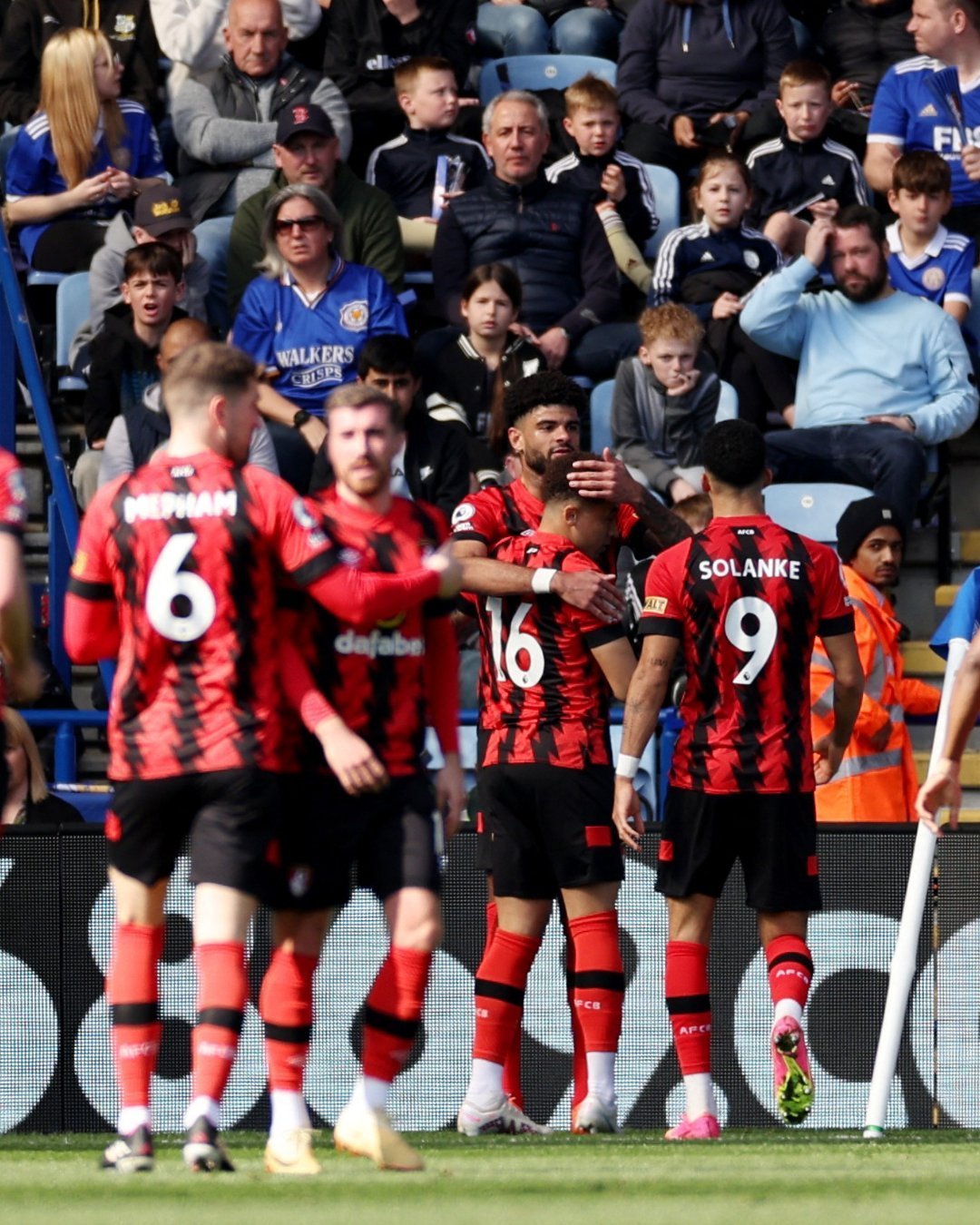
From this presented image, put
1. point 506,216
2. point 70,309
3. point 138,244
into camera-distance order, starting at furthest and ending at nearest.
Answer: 1. point 506,216
2. point 70,309
3. point 138,244

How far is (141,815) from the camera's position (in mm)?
5570

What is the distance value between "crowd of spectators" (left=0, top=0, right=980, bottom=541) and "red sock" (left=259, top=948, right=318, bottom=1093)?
4.11 metres

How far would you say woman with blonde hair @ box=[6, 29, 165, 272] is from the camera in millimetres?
11672

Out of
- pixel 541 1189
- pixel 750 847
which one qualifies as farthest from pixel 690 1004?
pixel 541 1189

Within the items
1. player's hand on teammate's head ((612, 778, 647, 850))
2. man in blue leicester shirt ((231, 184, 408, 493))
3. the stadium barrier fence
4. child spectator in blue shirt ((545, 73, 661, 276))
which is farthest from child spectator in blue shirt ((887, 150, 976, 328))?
player's hand on teammate's head ((612, 778, 647, 850))

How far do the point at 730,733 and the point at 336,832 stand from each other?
5.87 ft

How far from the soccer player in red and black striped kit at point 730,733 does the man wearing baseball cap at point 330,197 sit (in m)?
4.52

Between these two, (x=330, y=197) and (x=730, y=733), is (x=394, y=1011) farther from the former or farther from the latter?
(x=330, y=197)

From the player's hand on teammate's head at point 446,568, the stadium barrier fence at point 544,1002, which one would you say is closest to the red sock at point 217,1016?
the player's hand on teammate's head at point 446,568

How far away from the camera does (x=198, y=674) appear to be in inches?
217

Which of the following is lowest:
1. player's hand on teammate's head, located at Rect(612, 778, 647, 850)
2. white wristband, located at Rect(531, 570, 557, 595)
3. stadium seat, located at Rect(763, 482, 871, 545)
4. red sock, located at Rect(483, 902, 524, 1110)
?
red sock, located at Rect(483, 902, 524, 1110)

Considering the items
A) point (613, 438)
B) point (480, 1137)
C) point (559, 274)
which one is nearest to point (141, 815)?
point (480, 1137)

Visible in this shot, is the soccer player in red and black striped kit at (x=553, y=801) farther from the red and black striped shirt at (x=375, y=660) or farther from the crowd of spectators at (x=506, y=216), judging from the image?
the crowd of spectators at (x=506, y=216)

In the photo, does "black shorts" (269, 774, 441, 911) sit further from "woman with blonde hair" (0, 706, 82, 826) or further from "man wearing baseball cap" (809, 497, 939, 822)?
"man wearing baseball cap" (809, 497, 939, 822)
